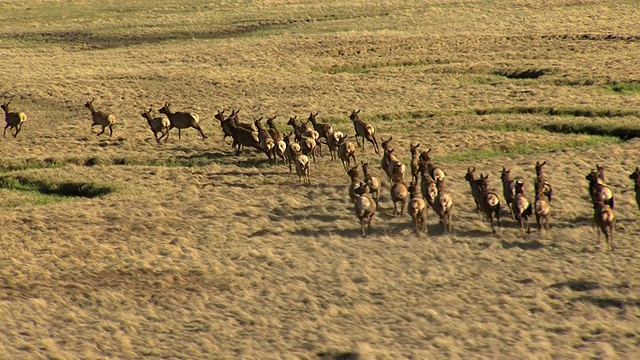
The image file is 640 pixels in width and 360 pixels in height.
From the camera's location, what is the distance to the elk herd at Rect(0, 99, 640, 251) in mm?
20719

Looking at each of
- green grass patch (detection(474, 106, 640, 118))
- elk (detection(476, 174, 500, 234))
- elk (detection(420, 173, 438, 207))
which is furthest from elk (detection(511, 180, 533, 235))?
green grass patch (detection(474, 106, 640, 118))

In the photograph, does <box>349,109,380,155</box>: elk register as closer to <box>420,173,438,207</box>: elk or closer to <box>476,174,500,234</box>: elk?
<box>420,173,438,207</box>: elk

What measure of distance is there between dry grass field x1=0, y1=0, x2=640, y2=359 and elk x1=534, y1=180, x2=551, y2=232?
0.38m

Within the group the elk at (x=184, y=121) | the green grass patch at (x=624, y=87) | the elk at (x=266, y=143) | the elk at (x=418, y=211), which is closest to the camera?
the elk at (x=418, y=211)

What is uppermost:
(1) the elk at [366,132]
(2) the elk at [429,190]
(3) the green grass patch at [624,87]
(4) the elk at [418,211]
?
(3) the green grass patch at [624,87]

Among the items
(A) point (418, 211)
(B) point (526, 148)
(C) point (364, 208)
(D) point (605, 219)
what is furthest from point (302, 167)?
(D) point (605, 219)

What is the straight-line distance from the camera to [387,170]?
81.9ft

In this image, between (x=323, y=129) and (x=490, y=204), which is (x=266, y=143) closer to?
(x=323, y=129)

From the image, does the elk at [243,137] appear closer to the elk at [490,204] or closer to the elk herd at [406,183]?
the elk herd at [406,183]

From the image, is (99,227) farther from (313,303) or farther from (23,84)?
(23,84)

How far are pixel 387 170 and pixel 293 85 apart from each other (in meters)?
16.7

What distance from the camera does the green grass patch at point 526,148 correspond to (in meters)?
28.7

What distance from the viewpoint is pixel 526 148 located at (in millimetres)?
29438

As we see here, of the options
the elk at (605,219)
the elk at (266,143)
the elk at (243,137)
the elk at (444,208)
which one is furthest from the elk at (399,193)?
the elk at (243,137)
